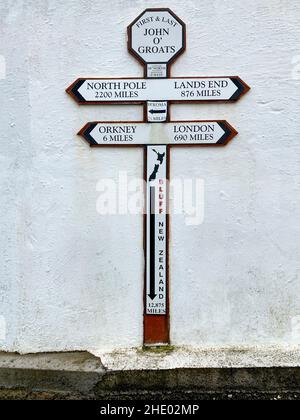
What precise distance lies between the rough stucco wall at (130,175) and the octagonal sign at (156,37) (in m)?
0.07

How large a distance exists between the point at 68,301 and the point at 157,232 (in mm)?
834

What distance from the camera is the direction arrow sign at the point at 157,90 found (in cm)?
368

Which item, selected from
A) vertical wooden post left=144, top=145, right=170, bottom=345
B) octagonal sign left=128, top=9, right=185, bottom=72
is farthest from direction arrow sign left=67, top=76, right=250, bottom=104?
vertical wooden post left=144, top=145, right=170, bottom=345

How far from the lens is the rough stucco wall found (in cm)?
370

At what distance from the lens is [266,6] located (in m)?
3.70

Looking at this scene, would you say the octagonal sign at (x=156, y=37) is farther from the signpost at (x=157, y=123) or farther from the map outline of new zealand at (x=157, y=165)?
the map outline of new zealand at (x=157, y=165)

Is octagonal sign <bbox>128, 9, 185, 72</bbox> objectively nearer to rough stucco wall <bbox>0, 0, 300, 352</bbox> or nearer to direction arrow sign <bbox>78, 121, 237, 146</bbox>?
rough stucco wall <bbox>0, 0, 300, 352</bbox>

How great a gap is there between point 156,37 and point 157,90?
38 centimetres

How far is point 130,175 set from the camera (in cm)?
376

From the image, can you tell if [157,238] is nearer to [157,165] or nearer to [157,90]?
[157,165]

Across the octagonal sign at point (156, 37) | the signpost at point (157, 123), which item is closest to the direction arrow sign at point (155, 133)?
the signpost at point (157, 123)

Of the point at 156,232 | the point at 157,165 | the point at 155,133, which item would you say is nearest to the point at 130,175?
the point at 157,165
